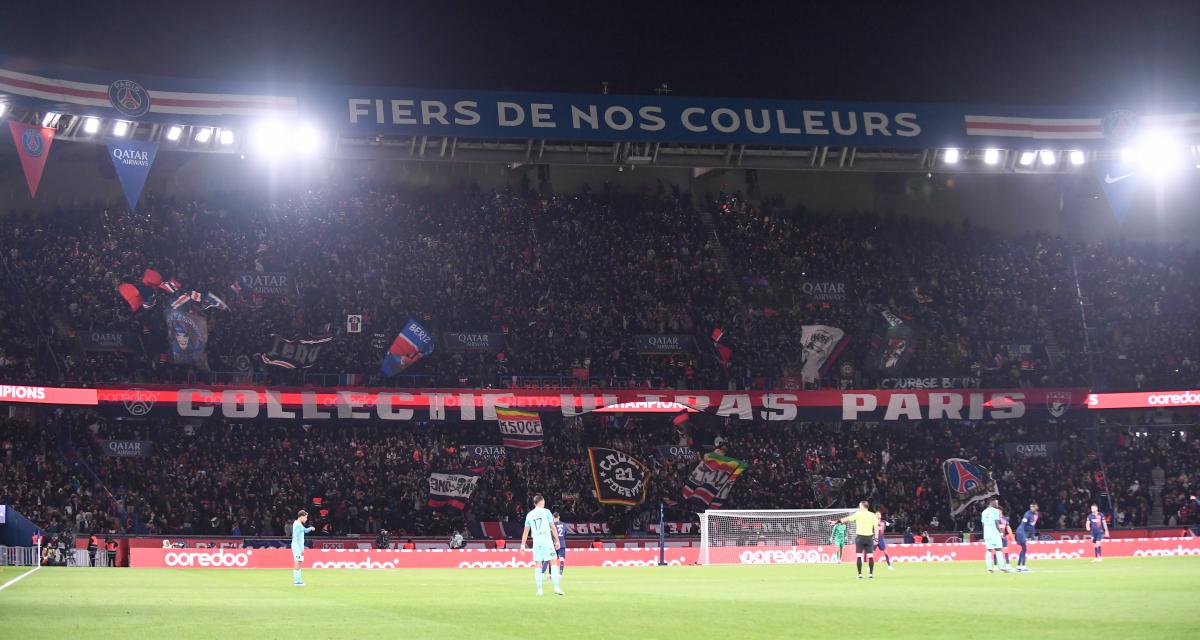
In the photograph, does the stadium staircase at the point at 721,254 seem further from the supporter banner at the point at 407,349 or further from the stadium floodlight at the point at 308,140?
the stadium floodlight at the point at 308,140

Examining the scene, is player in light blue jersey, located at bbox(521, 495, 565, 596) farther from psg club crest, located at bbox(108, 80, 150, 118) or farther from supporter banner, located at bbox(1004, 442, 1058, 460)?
supporter banner, located at bbox(1004, 442, 1058, 460)

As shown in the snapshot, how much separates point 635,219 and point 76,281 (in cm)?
2512

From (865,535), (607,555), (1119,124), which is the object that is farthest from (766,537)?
(1119,124)

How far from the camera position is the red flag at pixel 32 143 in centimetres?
3793

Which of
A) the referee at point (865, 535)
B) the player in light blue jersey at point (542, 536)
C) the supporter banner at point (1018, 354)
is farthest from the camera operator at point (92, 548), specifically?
the supporter banner at point (1018, 354)

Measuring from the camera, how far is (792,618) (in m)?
17.2

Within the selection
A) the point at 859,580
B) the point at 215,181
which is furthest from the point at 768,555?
the point at 215,181

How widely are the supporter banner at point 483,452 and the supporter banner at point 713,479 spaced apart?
7.99 m

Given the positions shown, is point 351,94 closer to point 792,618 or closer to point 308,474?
point 308,474

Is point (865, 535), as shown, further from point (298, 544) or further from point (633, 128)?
point (633, 128)

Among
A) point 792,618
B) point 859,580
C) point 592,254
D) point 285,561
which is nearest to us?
point 792,618

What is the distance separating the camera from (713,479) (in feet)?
162

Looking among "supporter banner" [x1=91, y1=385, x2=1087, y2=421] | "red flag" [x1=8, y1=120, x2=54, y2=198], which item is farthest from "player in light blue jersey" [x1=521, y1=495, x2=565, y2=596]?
"supporter banner" [x1=91, y1=385, x2=1087, y2=421]

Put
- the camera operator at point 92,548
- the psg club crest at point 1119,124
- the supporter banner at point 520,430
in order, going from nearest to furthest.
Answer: the camera operator at point 92,548, the psg club crest at point 1119,124, the supporter banner at point 520,430
